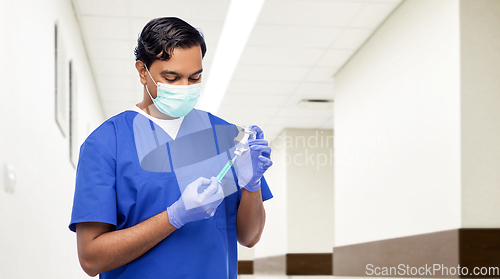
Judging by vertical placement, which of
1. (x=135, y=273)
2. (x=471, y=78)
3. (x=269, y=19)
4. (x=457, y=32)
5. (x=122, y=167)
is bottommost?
(x=135, y=273)

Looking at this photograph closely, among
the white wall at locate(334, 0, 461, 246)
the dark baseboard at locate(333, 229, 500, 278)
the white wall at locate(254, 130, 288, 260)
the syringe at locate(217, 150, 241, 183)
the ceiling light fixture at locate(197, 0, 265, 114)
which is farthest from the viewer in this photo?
the white wall at locate(254, 130, 288, 260)

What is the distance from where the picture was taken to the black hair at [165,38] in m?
1.19

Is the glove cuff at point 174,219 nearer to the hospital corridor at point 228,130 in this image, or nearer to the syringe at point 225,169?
the hospital corridor at point 228,130

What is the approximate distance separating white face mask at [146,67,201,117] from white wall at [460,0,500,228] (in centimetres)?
277

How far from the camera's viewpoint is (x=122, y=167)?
3.63 feet

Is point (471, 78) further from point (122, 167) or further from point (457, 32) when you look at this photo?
point (122, 167)

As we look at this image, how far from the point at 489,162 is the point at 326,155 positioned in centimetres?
664

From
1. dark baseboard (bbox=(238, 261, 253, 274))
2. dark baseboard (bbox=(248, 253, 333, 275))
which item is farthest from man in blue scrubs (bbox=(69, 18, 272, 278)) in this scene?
dark baseboard (bbox=(238, 261, 253, 274))

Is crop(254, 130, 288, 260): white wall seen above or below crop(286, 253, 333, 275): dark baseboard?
above

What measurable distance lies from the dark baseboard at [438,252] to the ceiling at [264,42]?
213cm

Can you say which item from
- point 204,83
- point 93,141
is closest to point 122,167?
point 93,141

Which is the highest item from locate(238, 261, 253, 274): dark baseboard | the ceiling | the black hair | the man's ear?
the ceiling

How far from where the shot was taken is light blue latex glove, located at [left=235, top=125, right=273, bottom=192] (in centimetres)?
116

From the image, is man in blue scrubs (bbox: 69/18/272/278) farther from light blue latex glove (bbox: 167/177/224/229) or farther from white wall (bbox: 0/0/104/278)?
white wall (bbox: 0/0/104/278)
